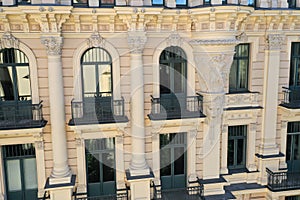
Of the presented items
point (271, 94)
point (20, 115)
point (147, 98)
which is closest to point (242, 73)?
point (271, 94)

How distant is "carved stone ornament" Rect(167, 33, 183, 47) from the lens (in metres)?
13.9

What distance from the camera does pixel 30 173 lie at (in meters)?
13.9

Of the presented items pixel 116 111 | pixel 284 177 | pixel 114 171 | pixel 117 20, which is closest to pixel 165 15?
pixel 117 20

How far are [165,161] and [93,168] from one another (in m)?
3.36

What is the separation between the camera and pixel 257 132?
1584cm

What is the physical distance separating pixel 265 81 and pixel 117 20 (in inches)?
302

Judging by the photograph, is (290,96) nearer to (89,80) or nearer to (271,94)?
(271,94)

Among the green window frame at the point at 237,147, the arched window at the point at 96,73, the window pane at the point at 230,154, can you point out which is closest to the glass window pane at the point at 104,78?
the arched window at the point at 96,73

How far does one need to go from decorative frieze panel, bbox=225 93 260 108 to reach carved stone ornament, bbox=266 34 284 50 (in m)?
2.33

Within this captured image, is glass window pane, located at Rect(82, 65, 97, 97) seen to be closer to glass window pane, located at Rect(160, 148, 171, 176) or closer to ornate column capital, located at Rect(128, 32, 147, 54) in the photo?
ornate column capital, located at Rect(128, 32, 147, 54)

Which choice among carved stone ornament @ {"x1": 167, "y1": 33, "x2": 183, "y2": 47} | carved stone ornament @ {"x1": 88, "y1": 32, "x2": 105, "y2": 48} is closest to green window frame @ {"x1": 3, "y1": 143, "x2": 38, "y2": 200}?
carved stone ornament @ {"x1": 88, "y1": 32, "x2": 105, "y2": 48}

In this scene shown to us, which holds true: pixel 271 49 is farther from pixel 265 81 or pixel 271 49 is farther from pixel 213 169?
pixel 213 169

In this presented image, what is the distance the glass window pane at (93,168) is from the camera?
47.0 ft

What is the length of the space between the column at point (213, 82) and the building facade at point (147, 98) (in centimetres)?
5
